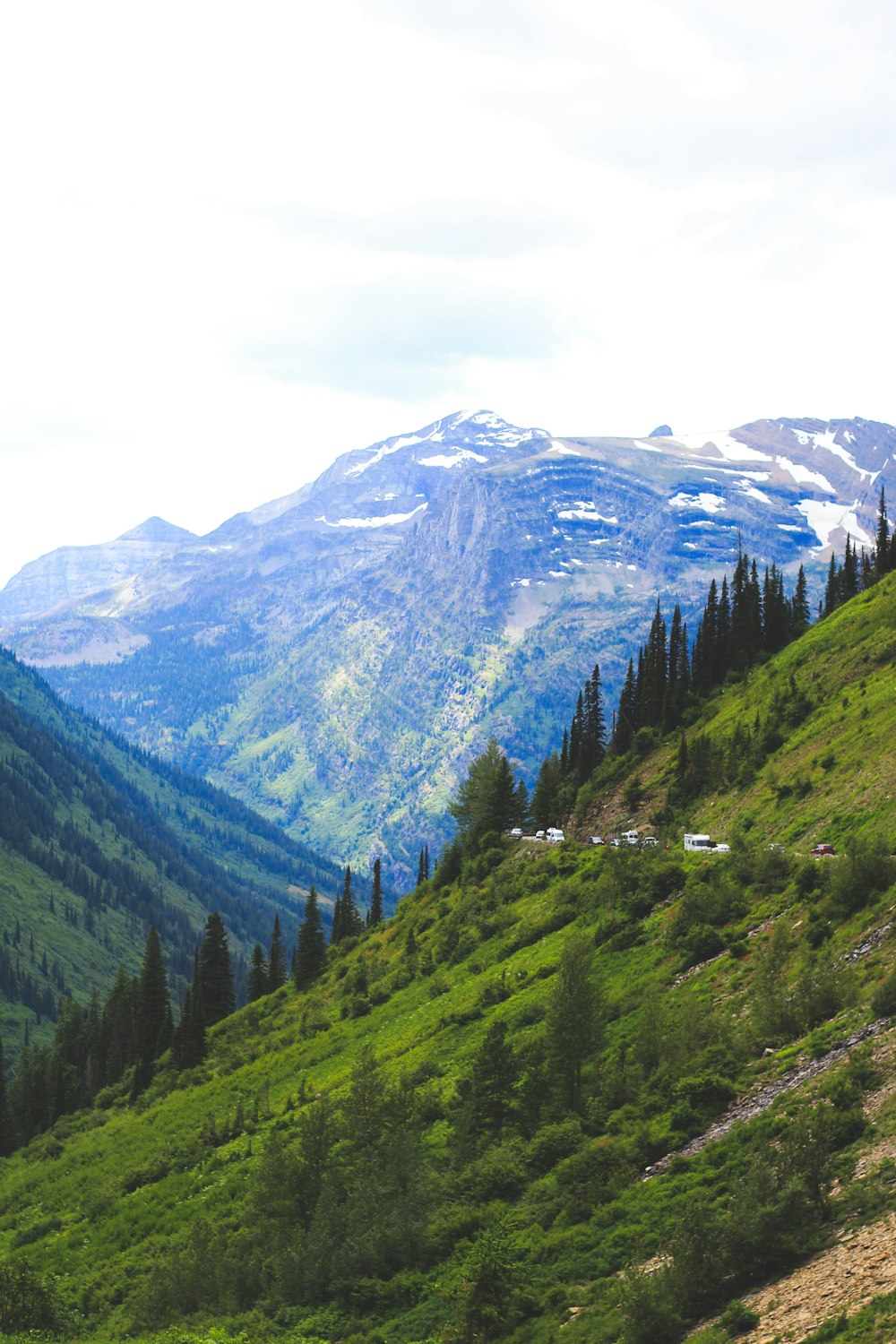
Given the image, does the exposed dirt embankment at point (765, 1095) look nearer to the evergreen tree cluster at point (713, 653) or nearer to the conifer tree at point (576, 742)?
the evergreen tree cluster at point (713, 653)

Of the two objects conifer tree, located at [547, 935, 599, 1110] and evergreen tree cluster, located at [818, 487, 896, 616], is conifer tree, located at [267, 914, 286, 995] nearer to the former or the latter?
evergreen tree cluster, located at [818, 487, 896, 616]

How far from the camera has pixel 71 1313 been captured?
4859 cm

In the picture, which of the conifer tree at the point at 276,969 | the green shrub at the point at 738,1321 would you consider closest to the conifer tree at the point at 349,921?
the conifer tree at the point at 276,969

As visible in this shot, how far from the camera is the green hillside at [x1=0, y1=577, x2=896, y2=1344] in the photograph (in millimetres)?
29016

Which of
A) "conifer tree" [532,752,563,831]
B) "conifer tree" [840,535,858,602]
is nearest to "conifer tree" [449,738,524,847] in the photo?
"conifer tree" [532,752,563,831]

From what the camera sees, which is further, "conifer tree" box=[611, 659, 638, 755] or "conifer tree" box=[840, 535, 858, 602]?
"conifer tree" box=[840, 535, 858, 602]

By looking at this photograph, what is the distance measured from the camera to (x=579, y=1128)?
40.2 metres

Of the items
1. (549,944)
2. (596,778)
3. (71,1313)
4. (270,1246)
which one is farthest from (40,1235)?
(596,778)

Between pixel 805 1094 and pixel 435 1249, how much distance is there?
15.4m

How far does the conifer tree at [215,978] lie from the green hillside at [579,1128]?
1481 inches

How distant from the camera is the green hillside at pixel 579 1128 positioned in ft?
95.2

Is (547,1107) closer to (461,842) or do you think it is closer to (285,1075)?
(285,1075)

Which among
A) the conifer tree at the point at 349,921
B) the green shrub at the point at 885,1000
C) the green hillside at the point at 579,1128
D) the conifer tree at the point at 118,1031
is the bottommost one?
the conifer tree at the point at 118,1031

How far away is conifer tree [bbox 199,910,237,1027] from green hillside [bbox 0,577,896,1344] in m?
37.6
